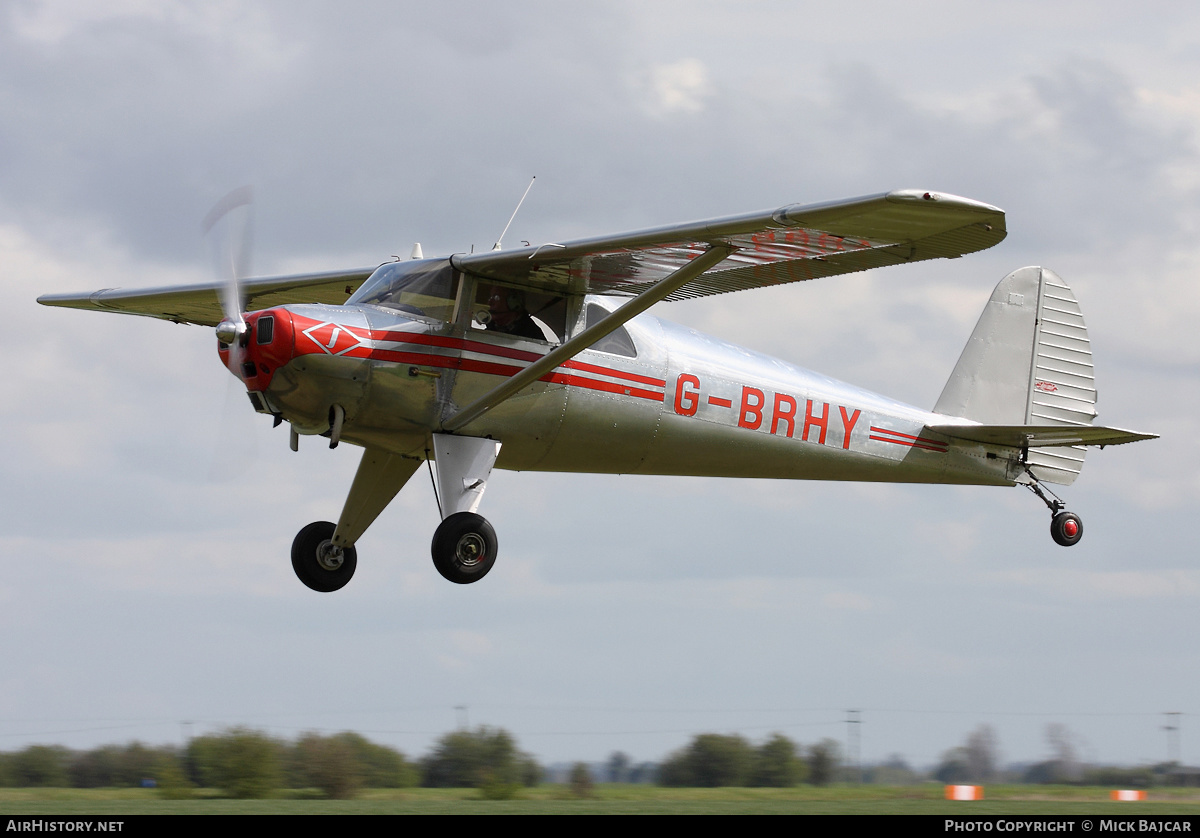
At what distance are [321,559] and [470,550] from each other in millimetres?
1913

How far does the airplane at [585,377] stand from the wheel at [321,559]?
14 millimetres

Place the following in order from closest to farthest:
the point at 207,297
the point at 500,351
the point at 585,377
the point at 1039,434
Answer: the point at 500,351 → the point at 585,377 → the point at 1039,434 → the point at 207,297

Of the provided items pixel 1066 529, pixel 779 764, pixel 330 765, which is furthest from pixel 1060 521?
pixel 330 765

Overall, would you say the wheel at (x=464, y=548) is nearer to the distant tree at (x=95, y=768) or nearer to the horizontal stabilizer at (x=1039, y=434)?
the distant tree at (x=95, y=768)

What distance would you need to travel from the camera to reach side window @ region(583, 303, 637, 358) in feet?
40.6

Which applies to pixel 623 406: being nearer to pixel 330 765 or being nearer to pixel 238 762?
pixel 330 765

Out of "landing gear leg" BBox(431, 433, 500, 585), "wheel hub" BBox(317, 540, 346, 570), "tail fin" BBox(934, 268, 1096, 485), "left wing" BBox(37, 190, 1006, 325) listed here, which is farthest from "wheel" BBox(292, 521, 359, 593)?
"tail fin" BBox(934, 268, 1096, 485)

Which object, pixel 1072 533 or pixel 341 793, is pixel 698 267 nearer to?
pixel 341 793

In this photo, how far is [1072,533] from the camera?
14898 mm

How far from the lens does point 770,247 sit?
1140cm

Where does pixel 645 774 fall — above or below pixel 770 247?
below

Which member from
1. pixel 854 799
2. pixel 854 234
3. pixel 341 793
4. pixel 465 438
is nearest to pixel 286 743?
pixel 341 793

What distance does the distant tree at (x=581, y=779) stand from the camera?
37.2 feet

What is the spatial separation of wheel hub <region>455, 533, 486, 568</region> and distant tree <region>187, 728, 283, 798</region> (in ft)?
6.80
